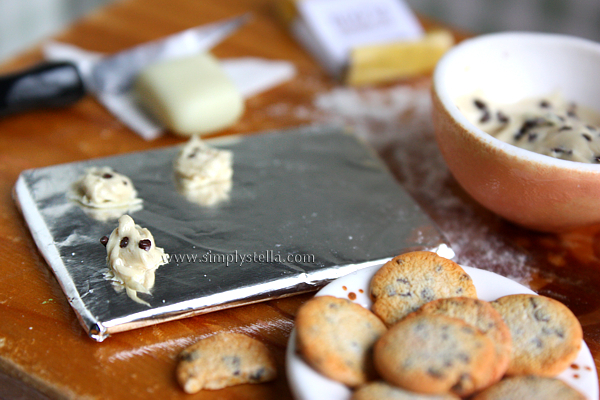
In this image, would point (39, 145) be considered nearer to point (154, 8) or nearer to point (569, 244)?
point (154, 8)

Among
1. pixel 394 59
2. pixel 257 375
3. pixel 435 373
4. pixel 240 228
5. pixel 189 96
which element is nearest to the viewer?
pixel 435 373

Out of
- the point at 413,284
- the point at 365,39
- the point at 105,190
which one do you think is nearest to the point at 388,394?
the point at 413,284

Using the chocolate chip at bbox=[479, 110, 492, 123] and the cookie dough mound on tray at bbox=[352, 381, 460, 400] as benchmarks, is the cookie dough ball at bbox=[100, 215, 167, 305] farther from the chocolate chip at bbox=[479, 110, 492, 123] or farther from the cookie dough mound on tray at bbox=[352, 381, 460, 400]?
the chocolate chip at bbox=[479, 110, 492, 123]

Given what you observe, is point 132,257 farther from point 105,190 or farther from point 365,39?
point 365,39

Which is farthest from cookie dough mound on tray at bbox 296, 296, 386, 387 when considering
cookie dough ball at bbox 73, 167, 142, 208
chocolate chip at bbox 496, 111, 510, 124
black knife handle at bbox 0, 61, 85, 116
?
black knife handle at bbox 0, 61, 85, 116

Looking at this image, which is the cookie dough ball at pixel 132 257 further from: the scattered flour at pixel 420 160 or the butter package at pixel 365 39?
the butter package at pixel 365 39

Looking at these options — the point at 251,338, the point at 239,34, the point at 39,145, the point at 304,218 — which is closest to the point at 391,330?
the point at 251,338

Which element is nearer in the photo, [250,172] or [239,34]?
[250,172]
